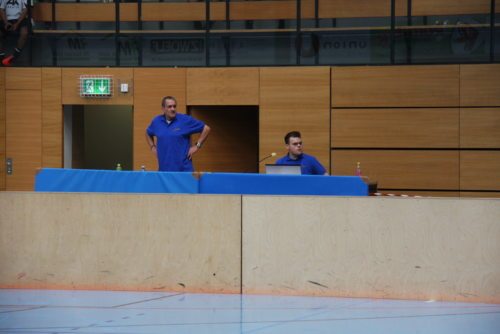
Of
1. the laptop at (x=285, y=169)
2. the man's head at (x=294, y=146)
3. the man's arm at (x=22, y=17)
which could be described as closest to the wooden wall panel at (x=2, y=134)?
the man's arm at (x=22, y=17)

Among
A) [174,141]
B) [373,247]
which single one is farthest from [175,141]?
[373,247]

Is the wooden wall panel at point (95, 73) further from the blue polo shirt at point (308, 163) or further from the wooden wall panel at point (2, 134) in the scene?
the blue polo shirt at point (308, 163)

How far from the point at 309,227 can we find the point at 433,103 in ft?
24.5

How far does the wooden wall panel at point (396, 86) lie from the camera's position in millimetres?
14547

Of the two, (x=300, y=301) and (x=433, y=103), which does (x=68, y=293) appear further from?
(x=433, y=103)

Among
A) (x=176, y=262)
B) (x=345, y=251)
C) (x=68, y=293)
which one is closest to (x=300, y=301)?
(x=345, y=251)

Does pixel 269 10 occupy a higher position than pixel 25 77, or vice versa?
pixel 269 10

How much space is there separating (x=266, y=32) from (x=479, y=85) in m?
3.45

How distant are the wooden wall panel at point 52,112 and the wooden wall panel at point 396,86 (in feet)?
15.0

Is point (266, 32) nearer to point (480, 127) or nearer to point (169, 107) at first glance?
point (480, 127)

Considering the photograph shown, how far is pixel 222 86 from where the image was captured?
49.8ft

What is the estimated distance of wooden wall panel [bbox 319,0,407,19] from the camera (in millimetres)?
14711

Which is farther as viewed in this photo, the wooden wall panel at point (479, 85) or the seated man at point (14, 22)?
the seated man at point (14, 22)

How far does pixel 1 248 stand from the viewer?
8.18 m
